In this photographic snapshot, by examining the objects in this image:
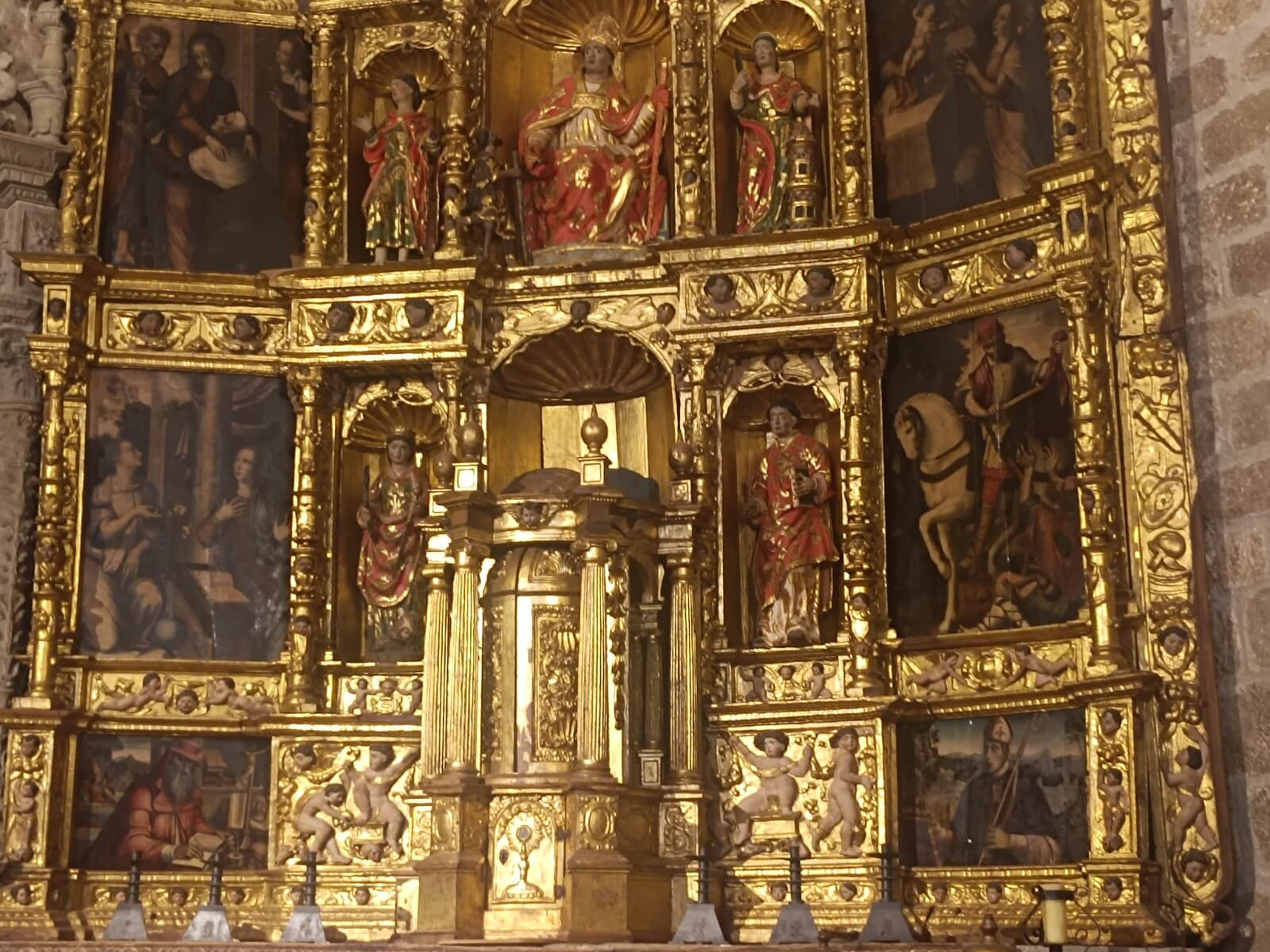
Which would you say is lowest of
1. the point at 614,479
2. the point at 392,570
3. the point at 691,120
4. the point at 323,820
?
the point at 323,820

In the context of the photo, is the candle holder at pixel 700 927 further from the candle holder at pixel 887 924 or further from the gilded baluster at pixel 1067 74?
the gilded baluster at pixel 1067 74

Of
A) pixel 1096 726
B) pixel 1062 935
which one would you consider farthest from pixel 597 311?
pixel 1062 935

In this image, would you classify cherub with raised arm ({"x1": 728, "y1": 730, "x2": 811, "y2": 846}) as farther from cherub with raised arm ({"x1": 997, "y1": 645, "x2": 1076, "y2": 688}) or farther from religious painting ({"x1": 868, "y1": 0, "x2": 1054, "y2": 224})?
religious painting ({"x1": 868, "y1": 0, "x2": 1054, "y2": 224})

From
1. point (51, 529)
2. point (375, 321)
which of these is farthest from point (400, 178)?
point (51, 529)

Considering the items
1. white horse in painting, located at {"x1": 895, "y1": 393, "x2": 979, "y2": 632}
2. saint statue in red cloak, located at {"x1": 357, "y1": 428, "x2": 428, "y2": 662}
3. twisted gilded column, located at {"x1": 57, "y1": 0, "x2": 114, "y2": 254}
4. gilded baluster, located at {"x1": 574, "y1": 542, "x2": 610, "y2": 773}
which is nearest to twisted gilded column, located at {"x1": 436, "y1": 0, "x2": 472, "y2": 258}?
saint statue in red cloak, located at {"x1": 357, "y1": 428, "x2": 428, "y2": 662}

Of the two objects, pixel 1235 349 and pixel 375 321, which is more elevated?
pixel 375 321

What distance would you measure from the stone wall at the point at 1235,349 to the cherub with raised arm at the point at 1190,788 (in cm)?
20

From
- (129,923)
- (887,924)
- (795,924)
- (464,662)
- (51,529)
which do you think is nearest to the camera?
(887,924)

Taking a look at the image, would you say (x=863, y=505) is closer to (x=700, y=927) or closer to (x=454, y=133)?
(x=700, y=927)

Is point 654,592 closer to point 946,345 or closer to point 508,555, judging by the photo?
point 508,555

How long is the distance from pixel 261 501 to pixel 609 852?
4088mm

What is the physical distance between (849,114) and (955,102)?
81 centimetres

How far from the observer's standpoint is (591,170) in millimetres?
14086

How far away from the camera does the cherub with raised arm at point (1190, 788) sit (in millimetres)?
10625
